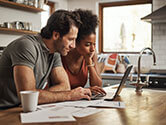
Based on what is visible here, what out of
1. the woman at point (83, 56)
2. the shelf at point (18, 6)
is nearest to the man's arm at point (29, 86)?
the woman at point (83, 56)

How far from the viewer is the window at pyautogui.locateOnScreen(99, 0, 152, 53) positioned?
5.10 metres

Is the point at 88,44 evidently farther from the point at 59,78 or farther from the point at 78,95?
the point at 78,95

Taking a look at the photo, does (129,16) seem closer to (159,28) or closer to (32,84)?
(159,28)

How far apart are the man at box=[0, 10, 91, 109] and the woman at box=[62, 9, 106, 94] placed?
13.5 inches

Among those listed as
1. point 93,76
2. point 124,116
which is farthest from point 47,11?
point 124,116

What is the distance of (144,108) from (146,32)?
12.1 ft

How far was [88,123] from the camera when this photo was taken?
1.23 m

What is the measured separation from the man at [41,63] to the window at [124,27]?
328 centimetres

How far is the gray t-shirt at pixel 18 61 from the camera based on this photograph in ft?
5.84

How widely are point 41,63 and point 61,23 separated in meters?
0.35

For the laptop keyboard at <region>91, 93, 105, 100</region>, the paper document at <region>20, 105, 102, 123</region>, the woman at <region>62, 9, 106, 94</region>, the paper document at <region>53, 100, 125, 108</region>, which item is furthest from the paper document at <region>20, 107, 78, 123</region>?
the woman at <region>62, 9, 106, 94</region>

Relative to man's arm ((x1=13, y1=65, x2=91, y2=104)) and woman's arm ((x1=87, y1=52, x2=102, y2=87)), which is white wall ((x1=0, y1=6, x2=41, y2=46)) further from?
man's arm ((x1=13, y1=65, x2=91, y2=104))

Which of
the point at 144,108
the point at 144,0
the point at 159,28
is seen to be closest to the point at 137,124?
the point at 144,108

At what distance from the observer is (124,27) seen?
17.3 feet
